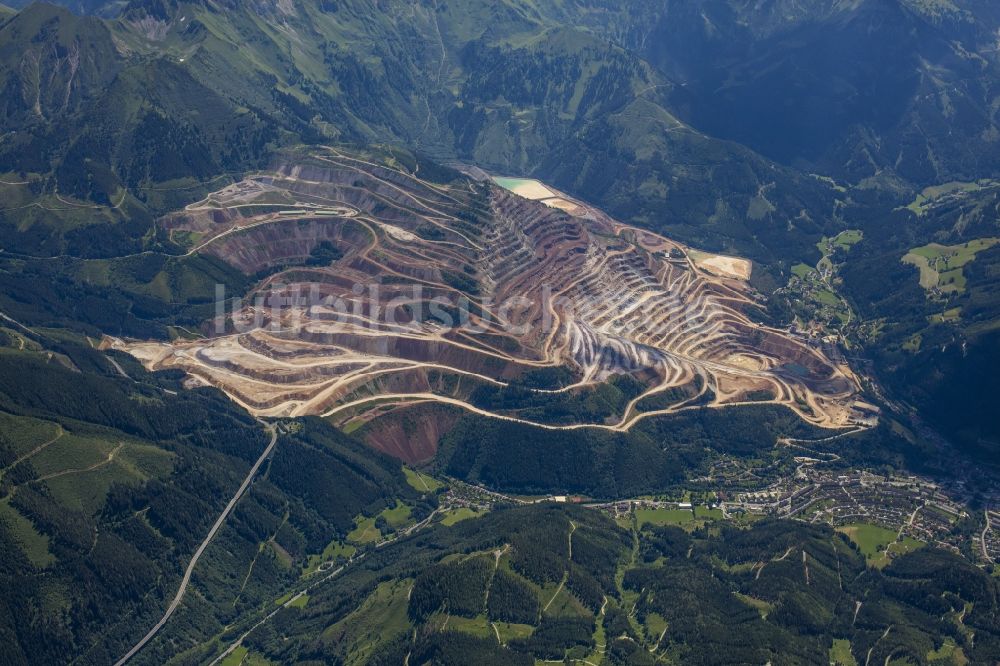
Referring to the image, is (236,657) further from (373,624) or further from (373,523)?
(373,523)

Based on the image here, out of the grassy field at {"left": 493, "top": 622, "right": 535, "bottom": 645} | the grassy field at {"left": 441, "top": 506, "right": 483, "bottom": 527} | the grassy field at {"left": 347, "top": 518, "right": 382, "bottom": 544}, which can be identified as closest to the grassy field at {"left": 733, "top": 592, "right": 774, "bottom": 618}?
the grassy field at {"left": 493, "top": 622, "right": 535, "bottom": 645}

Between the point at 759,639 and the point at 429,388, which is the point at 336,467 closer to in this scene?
the point at 429,388

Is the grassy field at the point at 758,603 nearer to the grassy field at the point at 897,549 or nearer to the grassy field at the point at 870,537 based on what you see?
the grassy field at the point at 897,549

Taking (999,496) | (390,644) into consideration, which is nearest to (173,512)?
(390,644)

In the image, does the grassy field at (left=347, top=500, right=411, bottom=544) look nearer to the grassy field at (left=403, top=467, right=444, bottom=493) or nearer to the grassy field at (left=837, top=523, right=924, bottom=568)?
the grassy field at (left=403, top=467, right=444, bottom=493)

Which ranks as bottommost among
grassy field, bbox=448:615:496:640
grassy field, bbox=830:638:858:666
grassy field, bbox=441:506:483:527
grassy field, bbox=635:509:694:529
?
grassy field, bbox=635:509:694:529

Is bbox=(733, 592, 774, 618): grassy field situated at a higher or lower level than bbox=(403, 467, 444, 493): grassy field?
higher

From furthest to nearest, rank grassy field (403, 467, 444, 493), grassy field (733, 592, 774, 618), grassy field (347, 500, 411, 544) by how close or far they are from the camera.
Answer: grassy field (403, 467, 444, 493) < grassy field (347, 500, 411, 544) < grassy field (733, 592, 774, 618)
